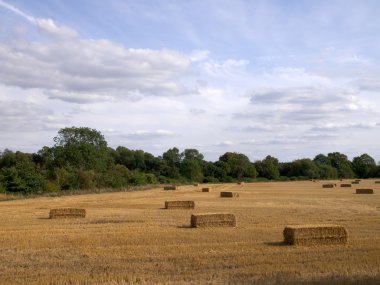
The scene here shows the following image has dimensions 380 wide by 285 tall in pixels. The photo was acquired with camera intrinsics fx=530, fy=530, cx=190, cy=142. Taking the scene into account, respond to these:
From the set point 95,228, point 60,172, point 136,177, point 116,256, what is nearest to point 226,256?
point 116,256

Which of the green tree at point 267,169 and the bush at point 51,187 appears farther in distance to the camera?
the green tree at point 267,169

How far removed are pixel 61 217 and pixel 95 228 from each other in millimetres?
6481

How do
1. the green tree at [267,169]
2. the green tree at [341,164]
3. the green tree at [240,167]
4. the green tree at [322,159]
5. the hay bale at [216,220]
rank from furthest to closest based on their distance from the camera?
the green tree at [322,159]
the green tree at [341,164]
the green tree at [267,169]
the green tree at [240,167]
the hay bale at [216,220]

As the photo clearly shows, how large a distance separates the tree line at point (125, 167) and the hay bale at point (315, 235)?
4930 centimetres

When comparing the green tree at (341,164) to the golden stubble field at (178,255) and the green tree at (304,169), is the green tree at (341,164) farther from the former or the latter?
the golden stubble field at (178,255)

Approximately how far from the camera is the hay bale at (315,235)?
1562 centimetres

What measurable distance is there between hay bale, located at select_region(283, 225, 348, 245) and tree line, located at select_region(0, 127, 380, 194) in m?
49.3

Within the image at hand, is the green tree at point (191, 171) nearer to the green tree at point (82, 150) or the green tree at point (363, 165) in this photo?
the green tree at point (82, 150)

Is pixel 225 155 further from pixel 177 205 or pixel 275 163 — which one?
pixel 177 205

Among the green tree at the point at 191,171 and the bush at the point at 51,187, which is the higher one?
the green tree at the point at 191,171

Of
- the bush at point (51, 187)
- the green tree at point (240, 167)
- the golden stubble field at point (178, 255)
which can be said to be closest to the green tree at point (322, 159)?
the green tree at point (240, 167)

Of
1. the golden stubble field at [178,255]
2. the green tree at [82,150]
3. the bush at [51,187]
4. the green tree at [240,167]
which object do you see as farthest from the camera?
the green tree at [240,167]

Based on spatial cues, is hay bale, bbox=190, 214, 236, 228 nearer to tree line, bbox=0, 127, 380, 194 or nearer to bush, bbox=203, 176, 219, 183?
tree line, bbox=0, 127, 380, 194

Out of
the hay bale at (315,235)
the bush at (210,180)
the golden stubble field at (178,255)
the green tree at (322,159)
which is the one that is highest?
the green tree at (322,159)
